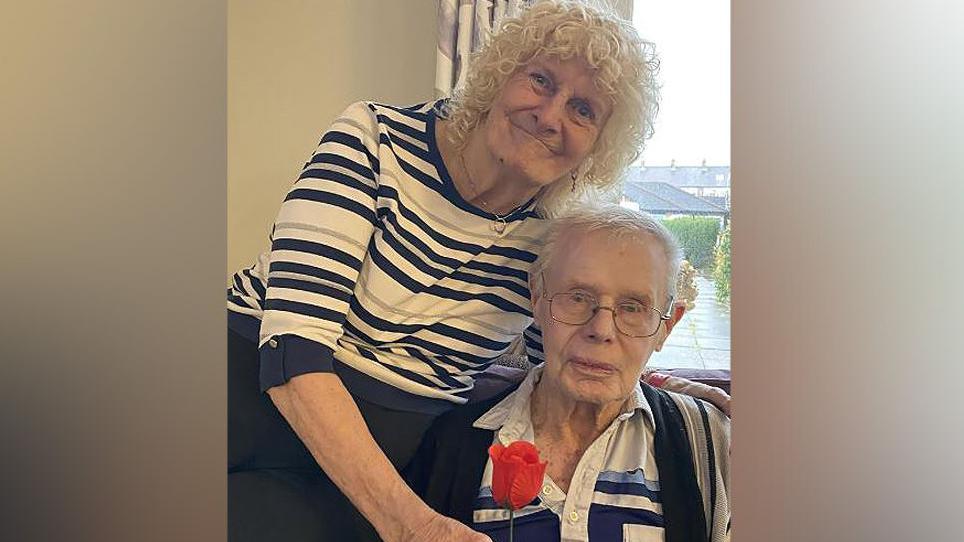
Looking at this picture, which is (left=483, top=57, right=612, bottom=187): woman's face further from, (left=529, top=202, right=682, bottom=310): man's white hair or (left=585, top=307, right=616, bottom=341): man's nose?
(left=585, top=307, right=616, bottom=341): man's nose

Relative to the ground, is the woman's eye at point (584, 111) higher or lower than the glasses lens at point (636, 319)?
higher

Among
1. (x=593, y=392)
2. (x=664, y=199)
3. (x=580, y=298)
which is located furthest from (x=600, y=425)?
(x=664, y=199)

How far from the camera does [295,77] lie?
0.66 m

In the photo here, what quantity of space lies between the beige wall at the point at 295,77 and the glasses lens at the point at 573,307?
0.26 m

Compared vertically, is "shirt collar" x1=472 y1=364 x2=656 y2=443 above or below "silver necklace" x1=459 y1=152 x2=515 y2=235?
below

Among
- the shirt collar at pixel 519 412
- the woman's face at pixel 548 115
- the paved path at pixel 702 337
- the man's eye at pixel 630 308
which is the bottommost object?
the shirt collar at pixel 519 412

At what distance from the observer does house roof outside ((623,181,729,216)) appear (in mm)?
711

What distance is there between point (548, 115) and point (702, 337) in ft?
0.92

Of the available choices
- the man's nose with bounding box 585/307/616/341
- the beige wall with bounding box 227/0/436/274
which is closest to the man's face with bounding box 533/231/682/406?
the man's nose with bounding box 585/307/616/341

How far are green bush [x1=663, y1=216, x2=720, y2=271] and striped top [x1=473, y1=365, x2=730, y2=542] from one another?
5.9 inches

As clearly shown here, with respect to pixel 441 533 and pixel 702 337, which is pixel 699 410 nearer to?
pixel 702 337

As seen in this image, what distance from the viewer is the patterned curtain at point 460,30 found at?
724mm

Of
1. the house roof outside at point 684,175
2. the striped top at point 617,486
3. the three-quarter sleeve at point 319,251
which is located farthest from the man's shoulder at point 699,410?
the three-quarter sleeve at point 319,251

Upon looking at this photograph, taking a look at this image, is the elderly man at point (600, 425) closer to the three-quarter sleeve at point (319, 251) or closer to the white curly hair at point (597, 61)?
the white curly hair at point (597, 61)
